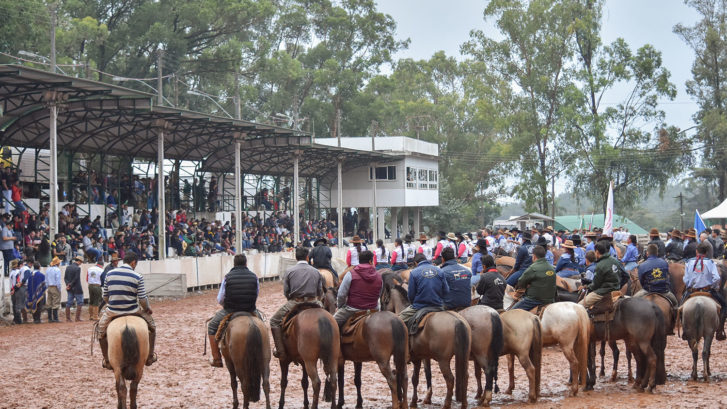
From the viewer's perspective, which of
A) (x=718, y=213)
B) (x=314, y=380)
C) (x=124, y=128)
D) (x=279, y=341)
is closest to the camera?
(x=314, y=380)

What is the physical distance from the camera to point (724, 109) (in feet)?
200

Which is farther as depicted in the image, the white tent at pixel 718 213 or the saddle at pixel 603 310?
the white tent at pixel 718 213

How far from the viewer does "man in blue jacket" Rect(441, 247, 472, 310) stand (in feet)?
39.1

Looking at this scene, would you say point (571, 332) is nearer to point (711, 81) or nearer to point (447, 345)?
point (447, 345)

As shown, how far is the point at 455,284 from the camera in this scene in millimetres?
11930

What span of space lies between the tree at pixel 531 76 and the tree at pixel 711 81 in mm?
12494

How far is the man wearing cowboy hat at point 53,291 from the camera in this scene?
2195 cm

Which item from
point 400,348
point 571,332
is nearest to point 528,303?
point 571,332

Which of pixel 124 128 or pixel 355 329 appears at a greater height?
pixel 124 128

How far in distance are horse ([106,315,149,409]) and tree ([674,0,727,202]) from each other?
55.8 m

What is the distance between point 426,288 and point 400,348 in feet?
3.32

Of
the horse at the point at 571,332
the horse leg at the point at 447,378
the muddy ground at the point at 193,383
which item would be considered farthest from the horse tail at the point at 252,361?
the horse at the point at 571,332

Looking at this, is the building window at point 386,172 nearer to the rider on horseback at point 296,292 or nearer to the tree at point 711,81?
the tree at point 711,81

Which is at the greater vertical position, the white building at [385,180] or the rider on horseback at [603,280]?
the white building at [385,180]
